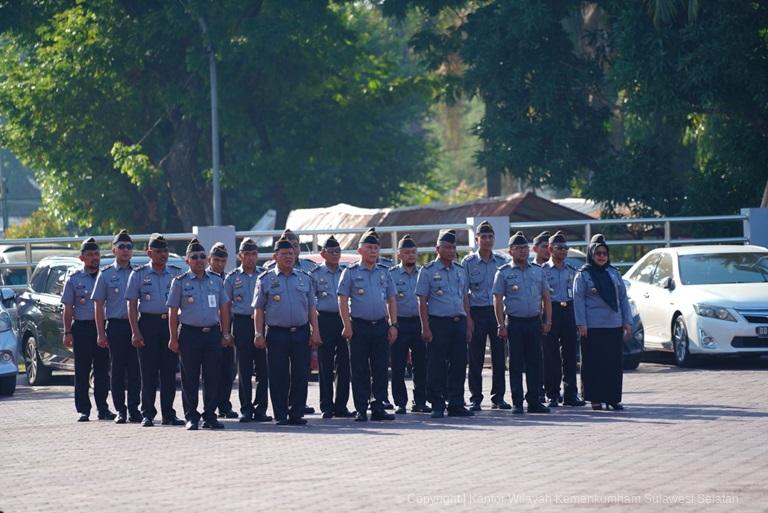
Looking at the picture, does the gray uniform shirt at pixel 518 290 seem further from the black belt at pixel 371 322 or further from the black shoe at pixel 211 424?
the black shoe at pixel 211 424

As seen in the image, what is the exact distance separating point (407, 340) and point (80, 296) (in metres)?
3.50

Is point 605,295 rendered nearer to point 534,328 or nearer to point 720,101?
point 534,328

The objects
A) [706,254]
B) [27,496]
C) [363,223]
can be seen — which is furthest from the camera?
[363,223]

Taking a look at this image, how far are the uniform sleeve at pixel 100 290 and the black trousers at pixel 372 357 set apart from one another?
2646mm

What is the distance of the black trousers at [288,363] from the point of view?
15.8 m

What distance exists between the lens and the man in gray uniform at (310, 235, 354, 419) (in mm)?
16594

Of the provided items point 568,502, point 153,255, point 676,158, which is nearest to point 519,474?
point 568,502

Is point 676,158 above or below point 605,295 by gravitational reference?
above

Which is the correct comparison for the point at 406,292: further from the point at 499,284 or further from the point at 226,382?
the point at 226,382

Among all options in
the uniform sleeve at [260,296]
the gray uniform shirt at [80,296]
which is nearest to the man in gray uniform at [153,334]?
the gray uniform shirt at [80,296]

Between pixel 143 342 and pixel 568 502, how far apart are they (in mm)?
7305

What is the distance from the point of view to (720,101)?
30.4 m

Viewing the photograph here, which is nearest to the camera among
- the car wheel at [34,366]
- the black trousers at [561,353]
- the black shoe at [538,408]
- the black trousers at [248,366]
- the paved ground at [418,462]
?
the paved ground at [418,462]

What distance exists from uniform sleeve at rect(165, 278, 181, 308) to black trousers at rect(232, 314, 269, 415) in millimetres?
1068
